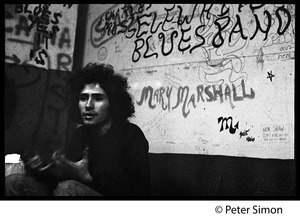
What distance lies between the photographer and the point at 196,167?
384cm

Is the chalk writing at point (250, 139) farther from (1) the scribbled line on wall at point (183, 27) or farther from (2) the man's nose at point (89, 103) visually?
(2) the man's nose at point (89, 103)

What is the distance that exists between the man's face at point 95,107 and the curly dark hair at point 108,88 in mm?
59

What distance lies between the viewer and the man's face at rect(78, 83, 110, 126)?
13.4ft

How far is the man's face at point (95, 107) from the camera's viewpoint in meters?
4.10

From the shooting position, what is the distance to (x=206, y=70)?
392 centimetres

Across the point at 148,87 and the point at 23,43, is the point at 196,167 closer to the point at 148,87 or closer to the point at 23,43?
the point at 148,87

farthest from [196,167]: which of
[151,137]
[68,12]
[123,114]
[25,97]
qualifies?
[68,12]

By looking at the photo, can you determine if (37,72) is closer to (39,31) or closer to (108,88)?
(39,31)

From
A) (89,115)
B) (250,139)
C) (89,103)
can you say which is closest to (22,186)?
(89,115)

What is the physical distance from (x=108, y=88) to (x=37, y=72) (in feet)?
3.08

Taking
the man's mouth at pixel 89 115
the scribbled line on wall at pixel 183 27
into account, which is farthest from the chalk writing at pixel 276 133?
the man's mouth at pixel 89 115

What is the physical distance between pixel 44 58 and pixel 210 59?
2043 millimetres

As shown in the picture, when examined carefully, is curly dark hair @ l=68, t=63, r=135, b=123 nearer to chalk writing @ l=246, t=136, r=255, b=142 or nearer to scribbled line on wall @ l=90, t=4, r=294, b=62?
scribbled line on wall @ l=90, t=4, r=294, b=62
